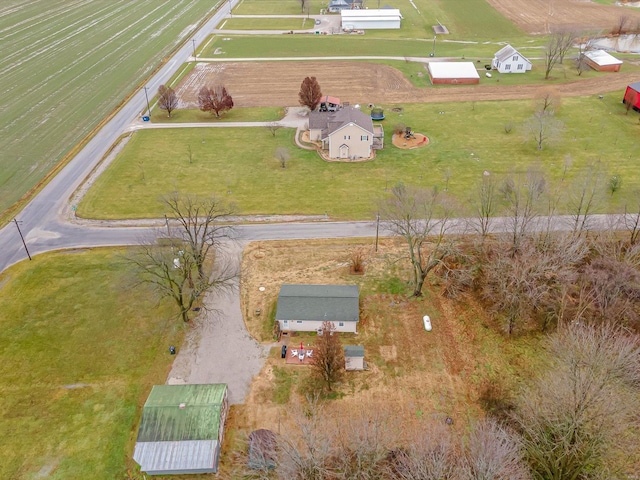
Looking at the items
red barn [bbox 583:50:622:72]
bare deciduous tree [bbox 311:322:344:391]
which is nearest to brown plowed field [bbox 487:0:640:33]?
red barn [bbox 583:50:622:72]

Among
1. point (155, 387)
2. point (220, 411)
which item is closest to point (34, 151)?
point (155, 387)

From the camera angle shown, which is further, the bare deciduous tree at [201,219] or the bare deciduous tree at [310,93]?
the bare deciduous tree at [310,93]

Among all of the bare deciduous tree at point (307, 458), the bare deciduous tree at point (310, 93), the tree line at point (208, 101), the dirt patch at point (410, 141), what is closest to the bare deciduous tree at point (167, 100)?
the tree line at point (208, 101)

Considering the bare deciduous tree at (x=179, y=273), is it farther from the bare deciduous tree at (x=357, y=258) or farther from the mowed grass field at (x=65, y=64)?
the mowed grass field at (x=65, y=64)

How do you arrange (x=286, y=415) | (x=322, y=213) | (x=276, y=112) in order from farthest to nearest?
(x=276, y=112), (x=322, y=213), (x=286, y=415)

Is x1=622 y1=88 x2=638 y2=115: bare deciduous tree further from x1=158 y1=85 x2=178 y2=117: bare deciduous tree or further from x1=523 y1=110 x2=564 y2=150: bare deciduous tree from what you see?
x1=158 y1=85 x2=178 y2=117: bare deciduous tree

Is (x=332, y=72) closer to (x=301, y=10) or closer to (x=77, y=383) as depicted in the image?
(x=301, y=10)
